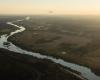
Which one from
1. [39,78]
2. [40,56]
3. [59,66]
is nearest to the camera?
[39,78]

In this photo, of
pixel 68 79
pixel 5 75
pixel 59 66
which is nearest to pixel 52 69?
pixel 59 66

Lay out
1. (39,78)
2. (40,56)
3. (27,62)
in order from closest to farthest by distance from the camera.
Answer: (39,78) → (27,62) → (40,56)

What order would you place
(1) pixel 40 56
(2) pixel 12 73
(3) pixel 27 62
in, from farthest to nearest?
(1) pixel 40 56, (3) pixel 27 62, (2) pixel 12 73

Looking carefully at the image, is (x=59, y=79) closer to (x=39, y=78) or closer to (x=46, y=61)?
(x=39, y=78)

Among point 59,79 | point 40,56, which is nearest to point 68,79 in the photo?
point 59,79

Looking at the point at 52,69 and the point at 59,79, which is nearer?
the point at 59,79

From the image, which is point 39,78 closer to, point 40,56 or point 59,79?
point 59,79
